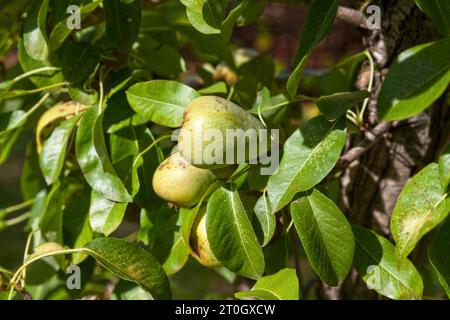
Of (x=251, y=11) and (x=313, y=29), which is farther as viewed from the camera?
(x=251, y=11)

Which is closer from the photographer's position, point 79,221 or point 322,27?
point 322,27

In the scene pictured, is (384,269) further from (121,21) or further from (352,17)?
(121,21)

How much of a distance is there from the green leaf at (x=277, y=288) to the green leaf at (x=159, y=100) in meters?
0.24

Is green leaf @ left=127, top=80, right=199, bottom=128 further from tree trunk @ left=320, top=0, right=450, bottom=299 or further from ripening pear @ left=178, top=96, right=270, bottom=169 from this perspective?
tree trunk @ left=320, top=0, right=450, bottom=299

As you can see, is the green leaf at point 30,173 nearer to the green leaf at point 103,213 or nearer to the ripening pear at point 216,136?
the green leaf at point 103,213

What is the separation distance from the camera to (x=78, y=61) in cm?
91

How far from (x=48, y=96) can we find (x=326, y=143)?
49 centimetres

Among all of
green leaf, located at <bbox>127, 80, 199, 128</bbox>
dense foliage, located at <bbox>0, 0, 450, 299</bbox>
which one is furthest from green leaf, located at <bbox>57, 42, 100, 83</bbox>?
green leaf, located at <bbox>127, 80, 199, 128</bbox>

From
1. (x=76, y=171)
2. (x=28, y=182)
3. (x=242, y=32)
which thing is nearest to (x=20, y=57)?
(x=76, y=171)

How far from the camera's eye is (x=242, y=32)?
2.85 meters

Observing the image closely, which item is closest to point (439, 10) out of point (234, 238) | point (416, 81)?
point (416, 81)

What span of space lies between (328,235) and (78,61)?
425 millimetres

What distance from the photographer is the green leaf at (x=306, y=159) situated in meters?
0.71

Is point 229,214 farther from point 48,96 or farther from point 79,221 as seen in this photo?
point 48,96
